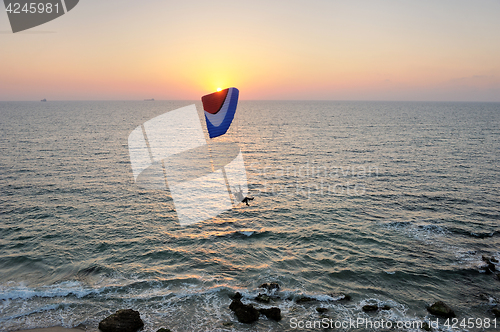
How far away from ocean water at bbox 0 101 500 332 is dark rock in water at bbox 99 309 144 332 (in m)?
0.65

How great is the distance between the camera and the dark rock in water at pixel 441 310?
16.1 m

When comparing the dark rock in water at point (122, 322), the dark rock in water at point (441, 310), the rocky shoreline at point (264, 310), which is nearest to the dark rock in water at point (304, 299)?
the rocky shoreline at point (264, 310)

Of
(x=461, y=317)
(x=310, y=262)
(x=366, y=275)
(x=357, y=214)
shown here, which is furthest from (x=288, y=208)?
(x=461, y=317)

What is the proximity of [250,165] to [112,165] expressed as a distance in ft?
78.2

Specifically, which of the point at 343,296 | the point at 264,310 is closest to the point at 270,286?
the point at 264,310

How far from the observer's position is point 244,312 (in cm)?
1597

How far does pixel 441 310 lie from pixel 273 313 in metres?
10.0

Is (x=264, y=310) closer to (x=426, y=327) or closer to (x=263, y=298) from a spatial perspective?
(x=263, y=298)

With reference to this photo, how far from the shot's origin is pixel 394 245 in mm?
23375

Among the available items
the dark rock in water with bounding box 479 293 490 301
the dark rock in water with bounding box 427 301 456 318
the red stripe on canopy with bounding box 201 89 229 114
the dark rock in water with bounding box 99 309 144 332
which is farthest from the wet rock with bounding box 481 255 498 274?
the dark rock in water with bounding box 99 309 144 332

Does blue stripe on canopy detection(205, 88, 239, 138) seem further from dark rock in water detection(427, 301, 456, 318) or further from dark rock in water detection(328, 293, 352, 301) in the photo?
dark rock in water detection(427, 301, 456, 318)

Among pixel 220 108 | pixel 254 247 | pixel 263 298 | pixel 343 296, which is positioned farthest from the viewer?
pixel 254 247

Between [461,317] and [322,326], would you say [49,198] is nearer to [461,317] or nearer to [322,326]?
[322,326]

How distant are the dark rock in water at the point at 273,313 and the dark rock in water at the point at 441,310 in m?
9.23
